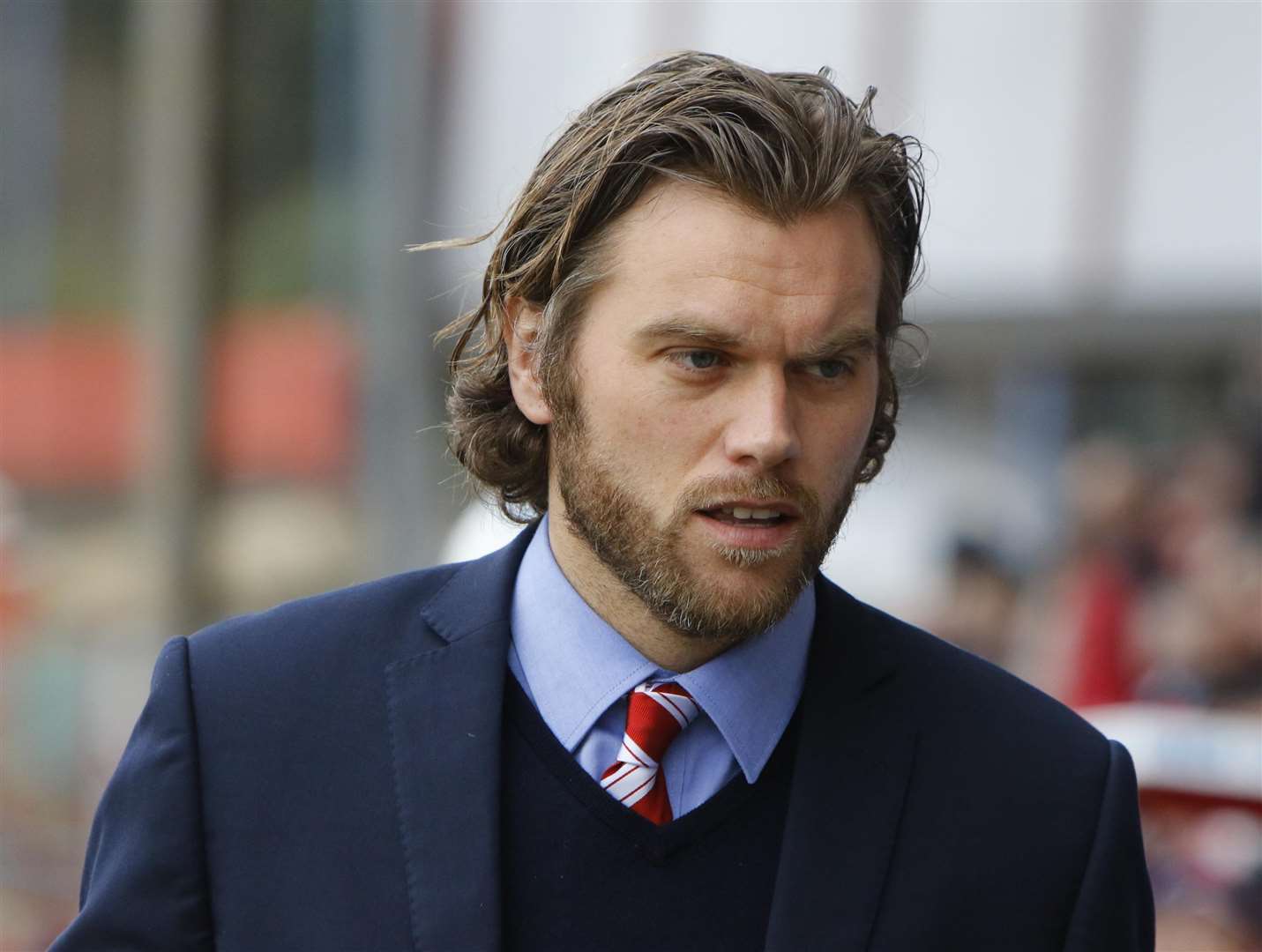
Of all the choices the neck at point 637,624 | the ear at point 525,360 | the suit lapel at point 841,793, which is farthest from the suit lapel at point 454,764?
the suit lapel at point 841,793

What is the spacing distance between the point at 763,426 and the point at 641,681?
15.6 inches

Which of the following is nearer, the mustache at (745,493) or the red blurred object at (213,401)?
the mustache at (745,493)

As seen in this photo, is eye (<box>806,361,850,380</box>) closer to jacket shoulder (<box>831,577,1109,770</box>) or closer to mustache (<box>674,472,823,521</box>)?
mustache (<box>674,472,823,521</box>)

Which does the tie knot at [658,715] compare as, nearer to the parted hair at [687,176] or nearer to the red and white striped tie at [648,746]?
the red and white striped tie at [648,746]

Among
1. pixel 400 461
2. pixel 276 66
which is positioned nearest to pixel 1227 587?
pixel 400 461

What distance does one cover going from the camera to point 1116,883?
2.33 metres

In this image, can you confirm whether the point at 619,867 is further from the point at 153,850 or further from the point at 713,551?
the point at 153,850

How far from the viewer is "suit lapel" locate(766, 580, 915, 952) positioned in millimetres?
2229

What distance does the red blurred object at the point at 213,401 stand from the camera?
44.0 ft

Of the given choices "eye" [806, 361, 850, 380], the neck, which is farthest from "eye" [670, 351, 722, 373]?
the neck

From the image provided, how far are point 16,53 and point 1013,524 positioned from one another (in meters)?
7.78

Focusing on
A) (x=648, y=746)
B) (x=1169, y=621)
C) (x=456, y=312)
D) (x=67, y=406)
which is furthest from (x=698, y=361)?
(x=67, y=406)

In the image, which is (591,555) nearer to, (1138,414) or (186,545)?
(1138,414)

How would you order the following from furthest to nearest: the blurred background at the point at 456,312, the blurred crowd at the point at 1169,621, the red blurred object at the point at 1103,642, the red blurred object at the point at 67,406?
the red blurred object at the point at 67,406 → the blurred background at the point at 456,312 → the red blurred object at the point at 1103,642 → the blurred crowd at the point at 1169,621
